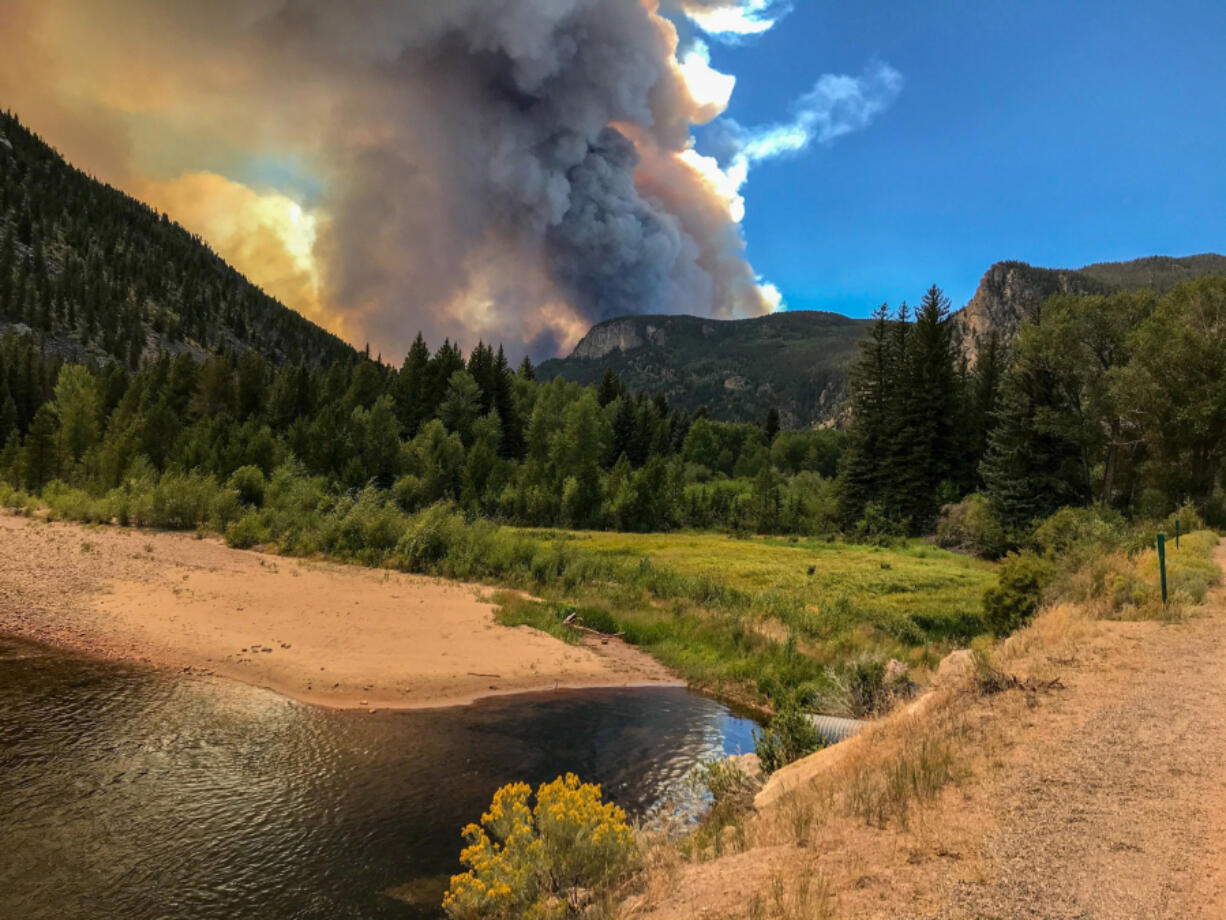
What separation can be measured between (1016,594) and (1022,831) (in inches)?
685

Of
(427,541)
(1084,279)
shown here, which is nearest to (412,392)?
(427,541)

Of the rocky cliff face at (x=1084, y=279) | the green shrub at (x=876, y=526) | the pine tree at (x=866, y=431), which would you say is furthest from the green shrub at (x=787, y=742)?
the rocky cliff face at (x=1084, y=279)

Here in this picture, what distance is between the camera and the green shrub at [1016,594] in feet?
65.5

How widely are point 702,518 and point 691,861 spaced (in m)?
67.3

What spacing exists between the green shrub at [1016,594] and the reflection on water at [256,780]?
10240mm

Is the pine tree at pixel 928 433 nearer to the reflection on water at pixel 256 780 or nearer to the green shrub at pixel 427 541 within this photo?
the green shrub at pixel 427 541

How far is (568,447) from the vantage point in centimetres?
7975

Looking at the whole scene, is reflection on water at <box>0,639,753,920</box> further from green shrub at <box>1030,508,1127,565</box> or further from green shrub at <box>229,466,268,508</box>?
green shrub at <box>229,466,268,508</box>

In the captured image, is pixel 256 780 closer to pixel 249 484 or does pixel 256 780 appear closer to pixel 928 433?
pixel 249 484

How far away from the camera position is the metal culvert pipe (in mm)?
12664

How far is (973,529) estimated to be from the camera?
4819cm

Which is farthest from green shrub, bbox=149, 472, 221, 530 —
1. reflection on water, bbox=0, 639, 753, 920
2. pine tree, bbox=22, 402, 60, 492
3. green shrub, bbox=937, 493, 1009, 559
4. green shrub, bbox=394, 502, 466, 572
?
green shrub, bbox=937, 493, 1009, 559

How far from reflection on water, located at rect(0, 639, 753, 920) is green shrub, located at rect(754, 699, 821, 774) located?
2059 mm

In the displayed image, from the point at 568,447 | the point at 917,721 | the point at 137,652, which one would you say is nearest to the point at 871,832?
the point at 917,721
